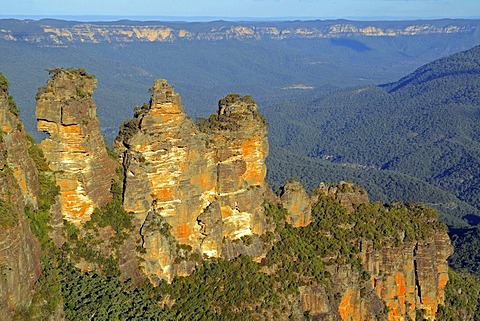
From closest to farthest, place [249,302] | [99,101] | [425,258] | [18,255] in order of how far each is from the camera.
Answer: [18,255] → [249,302] → [425,258] → [99,101]

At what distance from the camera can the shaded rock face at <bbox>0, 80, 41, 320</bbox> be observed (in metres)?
21.6

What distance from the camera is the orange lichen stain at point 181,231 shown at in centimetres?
3299

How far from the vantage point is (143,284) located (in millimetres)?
30219

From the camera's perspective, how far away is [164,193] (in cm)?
3234

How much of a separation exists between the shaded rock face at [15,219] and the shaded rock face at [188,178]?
5.75 meters

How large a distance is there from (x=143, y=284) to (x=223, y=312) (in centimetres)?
444

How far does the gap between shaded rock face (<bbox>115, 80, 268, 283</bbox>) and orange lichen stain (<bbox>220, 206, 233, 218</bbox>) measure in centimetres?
6

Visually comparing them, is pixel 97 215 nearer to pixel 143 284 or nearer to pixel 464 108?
pixel 143 284

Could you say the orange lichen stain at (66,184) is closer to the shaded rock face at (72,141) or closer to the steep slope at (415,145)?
the shaded rock face at (72,141)

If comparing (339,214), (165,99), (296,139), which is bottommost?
(296,139)

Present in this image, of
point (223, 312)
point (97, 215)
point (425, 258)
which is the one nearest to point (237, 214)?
point (223, 312)

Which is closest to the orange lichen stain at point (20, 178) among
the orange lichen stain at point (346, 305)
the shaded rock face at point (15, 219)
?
the shaded rock face at point (15, 219)

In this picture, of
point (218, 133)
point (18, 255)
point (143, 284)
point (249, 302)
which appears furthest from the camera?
point (218, 133)

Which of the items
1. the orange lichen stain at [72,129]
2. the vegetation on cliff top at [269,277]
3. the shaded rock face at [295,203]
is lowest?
the vegetation on cliff top at [269,277]
